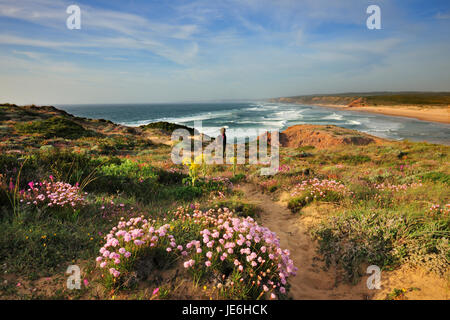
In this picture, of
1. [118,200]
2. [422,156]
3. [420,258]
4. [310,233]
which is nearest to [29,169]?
[118,200]

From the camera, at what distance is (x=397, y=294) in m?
3.15

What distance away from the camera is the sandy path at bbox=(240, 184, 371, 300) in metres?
3.54

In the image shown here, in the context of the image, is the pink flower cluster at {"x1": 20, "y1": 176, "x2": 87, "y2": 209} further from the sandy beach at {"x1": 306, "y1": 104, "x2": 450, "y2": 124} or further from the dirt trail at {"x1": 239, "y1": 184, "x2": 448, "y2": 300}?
the sandy beach at {"x1": 306, "y1": 104, "x2": 450, "y2": 124}

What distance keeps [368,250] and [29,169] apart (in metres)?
9.28

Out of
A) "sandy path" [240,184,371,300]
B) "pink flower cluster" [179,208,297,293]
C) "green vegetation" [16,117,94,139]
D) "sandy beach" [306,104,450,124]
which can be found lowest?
"sandy path" [240,184,371,300]

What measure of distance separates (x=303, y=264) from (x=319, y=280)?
0.45 m

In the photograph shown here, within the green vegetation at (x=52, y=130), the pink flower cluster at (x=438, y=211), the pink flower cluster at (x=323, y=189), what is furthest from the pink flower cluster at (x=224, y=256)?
the green vegetation at (x=52, y=130)

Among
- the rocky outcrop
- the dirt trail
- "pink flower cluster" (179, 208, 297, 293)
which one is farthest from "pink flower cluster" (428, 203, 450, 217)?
the rocky outcrop

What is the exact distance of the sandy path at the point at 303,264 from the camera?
3543 millimetres

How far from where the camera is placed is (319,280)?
13.0 ft

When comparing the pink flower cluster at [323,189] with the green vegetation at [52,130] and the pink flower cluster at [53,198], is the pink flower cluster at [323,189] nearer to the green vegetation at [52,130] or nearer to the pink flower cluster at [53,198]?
the pink flower cluster at [53,198]

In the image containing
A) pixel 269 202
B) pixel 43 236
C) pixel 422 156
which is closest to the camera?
pixel 43 236

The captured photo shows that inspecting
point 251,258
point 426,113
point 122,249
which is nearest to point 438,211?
point 251,258
